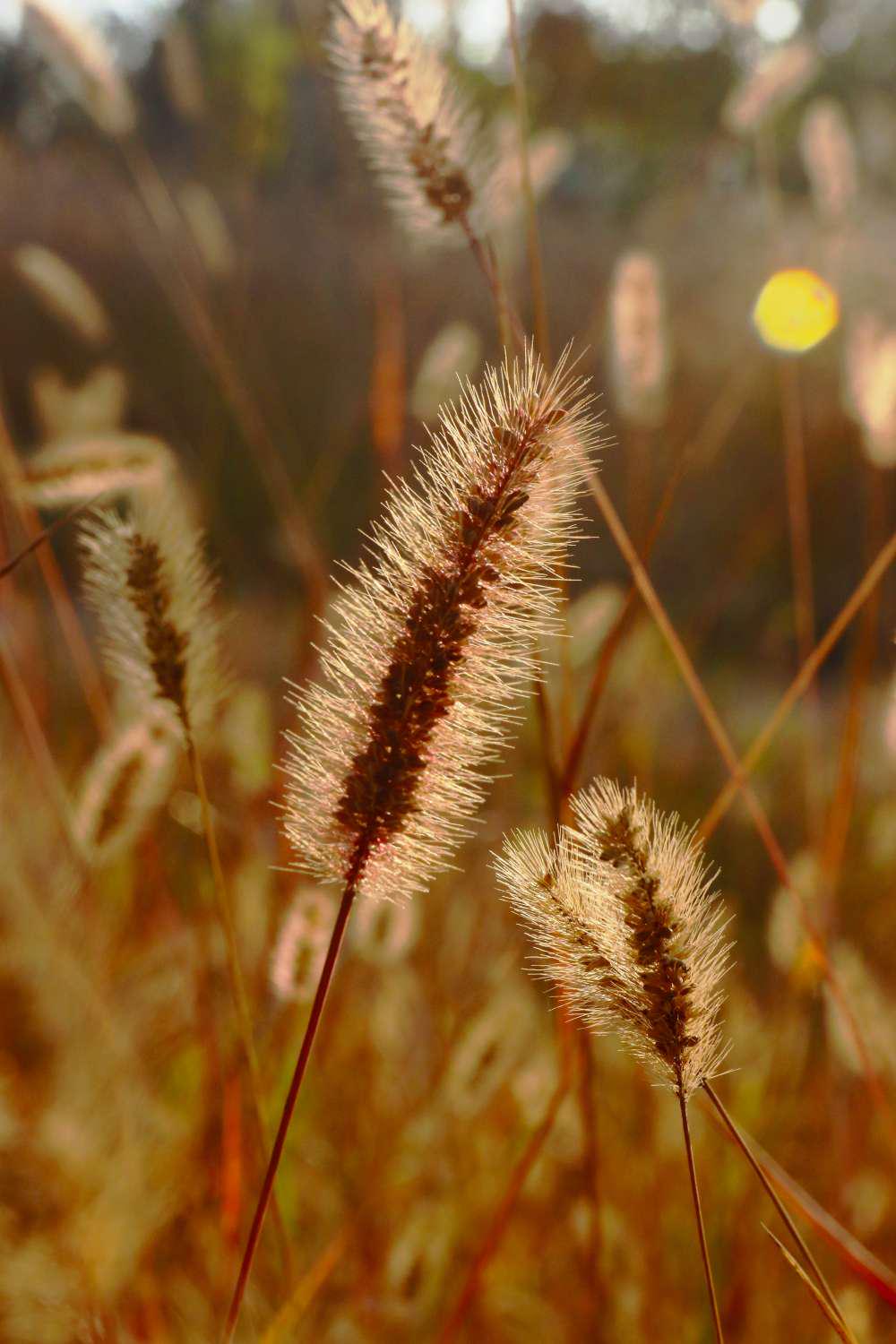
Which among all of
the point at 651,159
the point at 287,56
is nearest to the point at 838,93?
the point at 651,159

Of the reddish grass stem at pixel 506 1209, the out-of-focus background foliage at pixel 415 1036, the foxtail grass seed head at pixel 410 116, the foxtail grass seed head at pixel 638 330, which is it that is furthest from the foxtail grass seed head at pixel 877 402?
the reddish grass stem at pixel 506 1209

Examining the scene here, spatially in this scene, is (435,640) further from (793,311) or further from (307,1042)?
(793,311)

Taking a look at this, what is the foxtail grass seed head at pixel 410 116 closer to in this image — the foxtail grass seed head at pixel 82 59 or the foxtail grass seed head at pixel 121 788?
the foxtail grass seed head at pixel 121 788

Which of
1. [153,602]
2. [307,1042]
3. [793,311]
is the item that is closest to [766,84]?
[793,311]

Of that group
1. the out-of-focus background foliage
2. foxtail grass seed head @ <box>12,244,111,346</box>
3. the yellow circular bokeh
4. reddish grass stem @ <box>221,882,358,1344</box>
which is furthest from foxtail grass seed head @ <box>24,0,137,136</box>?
reddish grass stem @ <box>221,882,358,1344</box>

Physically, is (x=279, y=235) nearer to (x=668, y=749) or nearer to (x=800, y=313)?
(x=668, y=749)

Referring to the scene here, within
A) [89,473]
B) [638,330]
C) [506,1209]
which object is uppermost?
[638,330]

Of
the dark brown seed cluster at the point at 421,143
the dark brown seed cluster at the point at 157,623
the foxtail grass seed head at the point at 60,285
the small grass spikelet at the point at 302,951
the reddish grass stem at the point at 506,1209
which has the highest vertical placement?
the foxtail grass seed head at the point at 60,285
